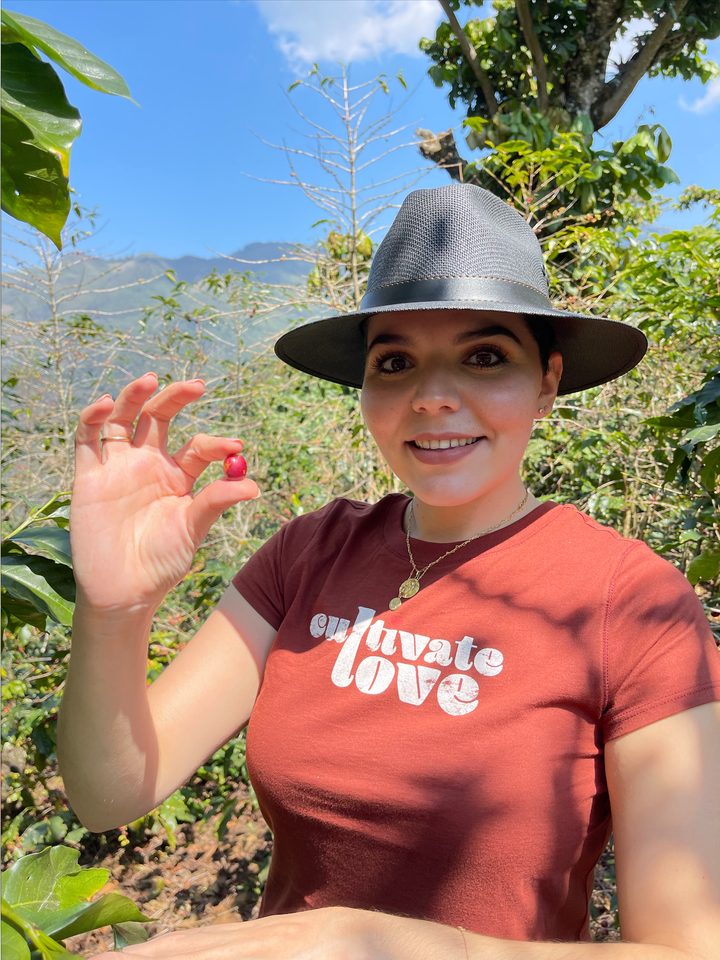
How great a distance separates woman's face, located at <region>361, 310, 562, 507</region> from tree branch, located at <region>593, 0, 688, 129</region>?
6106 millimetres

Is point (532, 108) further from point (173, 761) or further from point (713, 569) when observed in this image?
point (173, 761)

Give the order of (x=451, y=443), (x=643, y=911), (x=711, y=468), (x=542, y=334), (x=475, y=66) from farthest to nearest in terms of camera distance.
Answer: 1. (x=475, y=66)
2. (x=711, y=468)
3. (x=542, y=334)
4. (x=451, y=443)
5. (x=643, y=911)

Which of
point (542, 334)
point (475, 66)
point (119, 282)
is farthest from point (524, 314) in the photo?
point (475, 66)

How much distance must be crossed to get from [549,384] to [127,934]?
49.5 inches

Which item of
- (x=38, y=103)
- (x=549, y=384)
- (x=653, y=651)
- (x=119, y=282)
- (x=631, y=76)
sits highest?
(x=631, y=76)

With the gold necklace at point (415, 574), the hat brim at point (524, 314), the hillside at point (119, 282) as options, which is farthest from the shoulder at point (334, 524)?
the hillside at point (119, 282)

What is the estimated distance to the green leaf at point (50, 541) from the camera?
1.25 m

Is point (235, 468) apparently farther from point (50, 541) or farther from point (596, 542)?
point (596, 542)

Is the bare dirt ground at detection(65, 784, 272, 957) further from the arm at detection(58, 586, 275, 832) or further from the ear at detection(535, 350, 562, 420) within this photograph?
the ear at detection(535, 350, 562, 420)

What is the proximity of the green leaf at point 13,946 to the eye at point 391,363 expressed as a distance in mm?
1124

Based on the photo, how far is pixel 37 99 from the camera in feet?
2.59

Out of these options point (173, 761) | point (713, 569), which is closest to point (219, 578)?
point (173, 761)

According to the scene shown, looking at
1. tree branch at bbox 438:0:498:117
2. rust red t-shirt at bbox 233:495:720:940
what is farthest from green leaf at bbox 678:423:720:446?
tree branch at bbox 438:0:498:117

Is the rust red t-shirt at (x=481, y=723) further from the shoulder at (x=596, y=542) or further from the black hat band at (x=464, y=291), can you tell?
the black hat band at (x=464, y=291)
